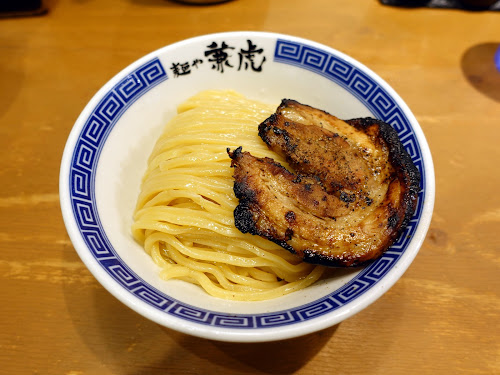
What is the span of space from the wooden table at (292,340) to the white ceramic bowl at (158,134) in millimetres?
474

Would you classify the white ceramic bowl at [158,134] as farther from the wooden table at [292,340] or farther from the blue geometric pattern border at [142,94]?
the wooden table at [292,340]

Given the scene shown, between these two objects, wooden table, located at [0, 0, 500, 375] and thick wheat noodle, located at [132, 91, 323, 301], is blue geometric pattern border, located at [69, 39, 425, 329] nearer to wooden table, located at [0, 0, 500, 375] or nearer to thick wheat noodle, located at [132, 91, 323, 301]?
thick wheat noodle, located at [132, 91, 323, 301]

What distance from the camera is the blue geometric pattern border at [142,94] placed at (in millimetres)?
1627

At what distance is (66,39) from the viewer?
383cm

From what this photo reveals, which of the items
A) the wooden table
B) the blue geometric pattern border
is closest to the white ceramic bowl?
the blue geometric pattern border

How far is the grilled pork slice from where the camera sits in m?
1.78

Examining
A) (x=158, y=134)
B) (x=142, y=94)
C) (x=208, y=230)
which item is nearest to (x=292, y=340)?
(x=208, y=230)

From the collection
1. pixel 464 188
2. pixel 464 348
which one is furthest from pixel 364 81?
pixel 464 348

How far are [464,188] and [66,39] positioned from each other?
4130 mm

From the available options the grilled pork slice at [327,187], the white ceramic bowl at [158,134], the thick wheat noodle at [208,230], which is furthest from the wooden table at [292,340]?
the grilled pork slice at [327,187]

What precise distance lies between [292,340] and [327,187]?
2.99 ft

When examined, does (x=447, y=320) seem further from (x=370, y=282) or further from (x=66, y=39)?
(x=66, y=39)

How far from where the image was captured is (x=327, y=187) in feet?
6.55

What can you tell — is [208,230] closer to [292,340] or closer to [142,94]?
[292,340]
